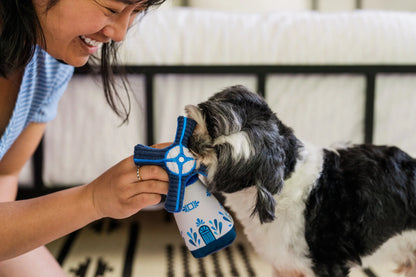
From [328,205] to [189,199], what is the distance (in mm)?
328

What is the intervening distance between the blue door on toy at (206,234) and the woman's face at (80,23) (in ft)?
1.26

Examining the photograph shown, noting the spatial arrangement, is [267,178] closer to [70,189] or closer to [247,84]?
[70,189]

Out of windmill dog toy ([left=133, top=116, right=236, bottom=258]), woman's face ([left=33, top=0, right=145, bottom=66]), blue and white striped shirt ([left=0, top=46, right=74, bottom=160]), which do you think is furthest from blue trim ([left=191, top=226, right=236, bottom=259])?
blue and white striped shirt ([left=0, top=46, right=74, bottom=160])

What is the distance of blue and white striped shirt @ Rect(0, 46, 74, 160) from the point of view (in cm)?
103

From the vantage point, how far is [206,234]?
2.65 feet

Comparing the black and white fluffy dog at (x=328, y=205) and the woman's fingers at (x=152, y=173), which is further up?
the woman's fingers at (x=152, y=173)

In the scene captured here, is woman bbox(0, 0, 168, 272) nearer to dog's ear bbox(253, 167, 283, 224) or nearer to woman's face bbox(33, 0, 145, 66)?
woman's face bbox(33, 0, 145, 66)

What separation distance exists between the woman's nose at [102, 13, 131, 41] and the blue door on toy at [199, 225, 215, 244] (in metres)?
0.39

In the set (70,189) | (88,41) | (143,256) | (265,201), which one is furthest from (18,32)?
(143,256)

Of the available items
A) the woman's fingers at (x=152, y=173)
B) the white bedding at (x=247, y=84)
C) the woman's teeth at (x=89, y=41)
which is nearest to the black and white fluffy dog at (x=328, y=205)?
the woman's fingers at (x=152, y=173)

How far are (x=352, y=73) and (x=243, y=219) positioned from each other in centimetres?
67

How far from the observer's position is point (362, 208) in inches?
37.6

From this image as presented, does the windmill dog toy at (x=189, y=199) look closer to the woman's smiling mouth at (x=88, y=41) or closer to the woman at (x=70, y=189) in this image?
the woman at (x=70, y=189)

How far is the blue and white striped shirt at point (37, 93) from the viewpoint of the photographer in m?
1.03
